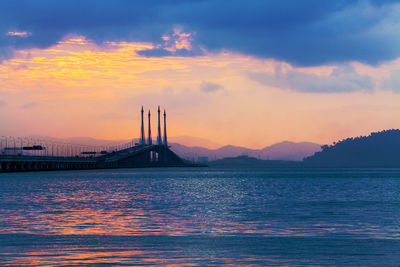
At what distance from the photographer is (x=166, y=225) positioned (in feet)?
95.4

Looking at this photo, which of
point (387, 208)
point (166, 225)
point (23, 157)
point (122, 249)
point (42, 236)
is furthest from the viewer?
point (23, 157)

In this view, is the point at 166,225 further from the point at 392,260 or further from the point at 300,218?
the point at 392,260

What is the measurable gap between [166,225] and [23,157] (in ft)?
515

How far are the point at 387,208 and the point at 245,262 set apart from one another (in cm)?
2709

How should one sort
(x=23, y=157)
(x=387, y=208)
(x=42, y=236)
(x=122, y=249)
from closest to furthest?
(x=122, y=249) < (x=42, y=236) < (x=387, y=208) < (x=23, y=157)

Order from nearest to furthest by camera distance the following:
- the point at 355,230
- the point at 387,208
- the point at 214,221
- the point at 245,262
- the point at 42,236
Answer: the point at 245,262
the point at 42,236
the point at 355,230
the point at 214,221
the point at 387,208

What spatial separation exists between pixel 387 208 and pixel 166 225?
63.1 feet

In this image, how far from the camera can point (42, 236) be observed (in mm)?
23734

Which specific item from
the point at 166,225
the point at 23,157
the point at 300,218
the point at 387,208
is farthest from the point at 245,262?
the point at 23,157

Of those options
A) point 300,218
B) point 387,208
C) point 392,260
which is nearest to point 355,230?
point 300,218

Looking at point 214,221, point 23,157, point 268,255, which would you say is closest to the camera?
point 268,255

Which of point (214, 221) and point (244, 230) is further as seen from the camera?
point (214, 221)

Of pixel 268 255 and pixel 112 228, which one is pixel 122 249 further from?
pixel 112 228

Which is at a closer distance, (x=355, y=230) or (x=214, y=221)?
(x=355, y=230)
